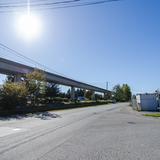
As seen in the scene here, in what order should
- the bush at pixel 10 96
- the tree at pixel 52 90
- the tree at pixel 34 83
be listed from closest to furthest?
the bush at pixel 10 96 < the tree at pixel 34 83 < the tree at pixel 52 90

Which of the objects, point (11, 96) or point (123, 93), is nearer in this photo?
point (11, 96)

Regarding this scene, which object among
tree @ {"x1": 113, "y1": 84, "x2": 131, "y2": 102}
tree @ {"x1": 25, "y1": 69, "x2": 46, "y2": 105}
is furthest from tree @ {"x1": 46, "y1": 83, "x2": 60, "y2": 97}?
tree @ {"x1": 113, "y1": 84, "x2": 131, "y2": 102}

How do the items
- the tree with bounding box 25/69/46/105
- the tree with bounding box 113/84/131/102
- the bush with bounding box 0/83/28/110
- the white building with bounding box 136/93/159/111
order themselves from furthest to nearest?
the tree with bounding box 113/84/131/102
the white building with bounding box 136/93/159/111
the tree with bounding box 25/69/46/105
the bush with bounding box 0/83/28/110

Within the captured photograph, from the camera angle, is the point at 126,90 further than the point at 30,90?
Yes

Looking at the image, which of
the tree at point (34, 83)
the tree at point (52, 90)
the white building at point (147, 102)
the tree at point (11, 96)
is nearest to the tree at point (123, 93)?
the tree at point (52, 90)

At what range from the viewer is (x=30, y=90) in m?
43.3

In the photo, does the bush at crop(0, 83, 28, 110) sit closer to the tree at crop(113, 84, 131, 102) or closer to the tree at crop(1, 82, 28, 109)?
the tree at crop(1, 82, 28, 109)

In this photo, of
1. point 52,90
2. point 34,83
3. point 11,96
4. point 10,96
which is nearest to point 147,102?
point 34,83

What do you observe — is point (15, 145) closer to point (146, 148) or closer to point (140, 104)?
point (146, 148)

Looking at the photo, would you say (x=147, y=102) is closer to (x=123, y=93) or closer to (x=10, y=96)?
(x=10, y=96)

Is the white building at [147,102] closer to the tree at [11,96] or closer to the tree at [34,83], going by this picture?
the tree at [34,83]

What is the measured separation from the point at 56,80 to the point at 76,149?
5529 cm

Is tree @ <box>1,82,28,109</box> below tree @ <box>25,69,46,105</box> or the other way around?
below

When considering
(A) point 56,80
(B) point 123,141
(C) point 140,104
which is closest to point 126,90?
(A) point 56,80
